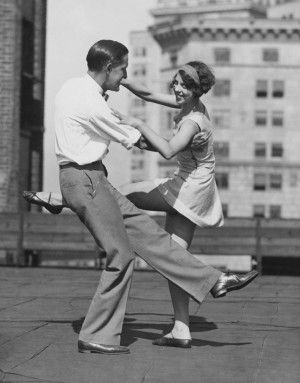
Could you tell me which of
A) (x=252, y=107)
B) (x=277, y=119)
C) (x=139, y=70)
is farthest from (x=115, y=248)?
(x=139, y=70)

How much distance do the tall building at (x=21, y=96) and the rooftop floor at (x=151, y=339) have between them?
13.6 metres

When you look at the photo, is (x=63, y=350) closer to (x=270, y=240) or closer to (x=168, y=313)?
(x=168, y=313)

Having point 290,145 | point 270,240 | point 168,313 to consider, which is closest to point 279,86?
point 290,145

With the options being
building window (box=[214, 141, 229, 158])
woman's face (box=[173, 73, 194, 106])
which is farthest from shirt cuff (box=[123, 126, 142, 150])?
building window (box=[214, 141, 229, 158])

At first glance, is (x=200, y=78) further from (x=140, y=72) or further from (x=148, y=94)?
(x=140, y=72)

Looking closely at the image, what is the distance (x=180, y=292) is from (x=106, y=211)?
0.86 metres

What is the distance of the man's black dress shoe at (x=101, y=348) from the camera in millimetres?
7535

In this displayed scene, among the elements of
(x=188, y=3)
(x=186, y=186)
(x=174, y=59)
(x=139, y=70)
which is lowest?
(x=139, y=70)

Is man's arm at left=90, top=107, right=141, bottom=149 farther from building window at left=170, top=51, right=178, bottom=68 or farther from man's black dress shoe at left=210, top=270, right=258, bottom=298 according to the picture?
building window at left=170, top=51, right=178, bottom=68

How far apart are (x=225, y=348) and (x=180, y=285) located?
542mm

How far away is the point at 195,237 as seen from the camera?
2038 centimetres

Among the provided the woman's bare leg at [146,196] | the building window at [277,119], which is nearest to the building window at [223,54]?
the building window at [277,119]

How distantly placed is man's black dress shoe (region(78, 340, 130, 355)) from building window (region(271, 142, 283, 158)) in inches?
3539

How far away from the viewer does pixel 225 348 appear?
7934 mm
